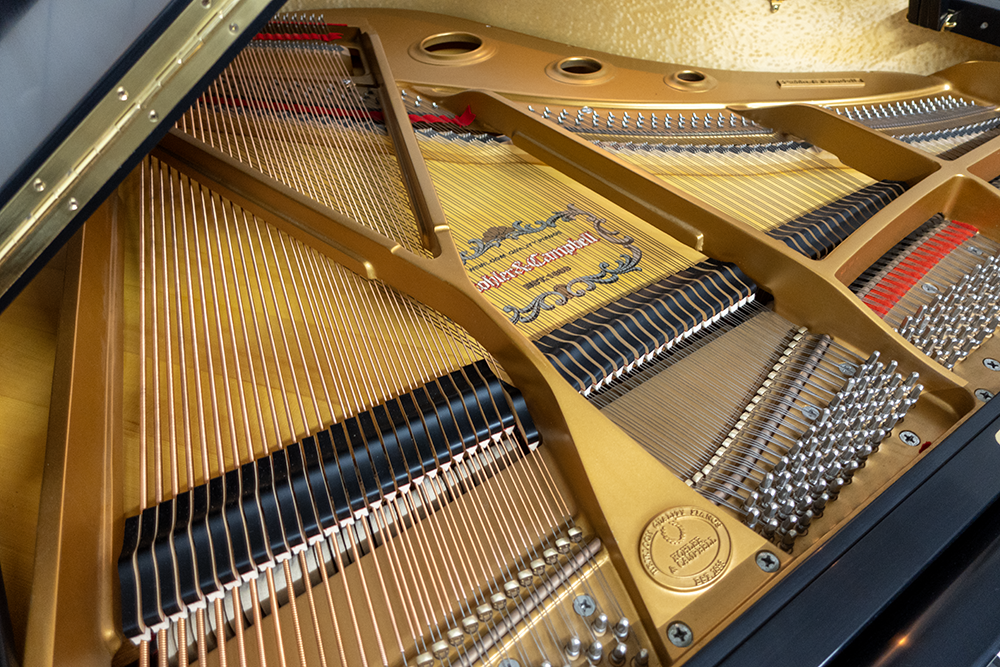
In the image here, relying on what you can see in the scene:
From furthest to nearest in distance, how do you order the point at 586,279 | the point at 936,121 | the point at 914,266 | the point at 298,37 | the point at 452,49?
1. the point at 452,49
2. the point at 298,37
3. the point at 936,121
4. the point at 914,266
5. the point at 586,279

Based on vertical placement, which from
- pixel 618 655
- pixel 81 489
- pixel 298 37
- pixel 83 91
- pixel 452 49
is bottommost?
pixel 618 655

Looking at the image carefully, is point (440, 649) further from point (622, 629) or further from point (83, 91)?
point (83, 91)

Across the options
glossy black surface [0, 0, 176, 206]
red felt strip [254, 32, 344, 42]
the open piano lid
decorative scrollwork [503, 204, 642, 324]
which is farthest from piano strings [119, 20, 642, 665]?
red felt strip [254, 32, 344, 42]

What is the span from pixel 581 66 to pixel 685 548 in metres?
2.48

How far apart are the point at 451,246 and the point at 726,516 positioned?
2.97 ft

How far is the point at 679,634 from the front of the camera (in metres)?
1.20

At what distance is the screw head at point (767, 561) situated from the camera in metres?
1.26

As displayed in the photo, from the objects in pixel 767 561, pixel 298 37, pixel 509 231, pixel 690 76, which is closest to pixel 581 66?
pixel 690 76

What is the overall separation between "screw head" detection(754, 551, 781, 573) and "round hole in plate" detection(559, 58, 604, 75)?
237 cm

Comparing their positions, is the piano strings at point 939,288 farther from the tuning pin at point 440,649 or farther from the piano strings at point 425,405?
the tuning pin at point 440,649

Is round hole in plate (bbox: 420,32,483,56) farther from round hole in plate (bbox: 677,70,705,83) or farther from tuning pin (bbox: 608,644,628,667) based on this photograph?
tuning pin (bbox: 608,644,628,667)

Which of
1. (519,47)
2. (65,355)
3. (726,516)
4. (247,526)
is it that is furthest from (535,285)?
(519,47)

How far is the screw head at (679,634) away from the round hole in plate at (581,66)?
249 centimetres

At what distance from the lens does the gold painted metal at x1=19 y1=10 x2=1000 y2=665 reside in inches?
48.5
